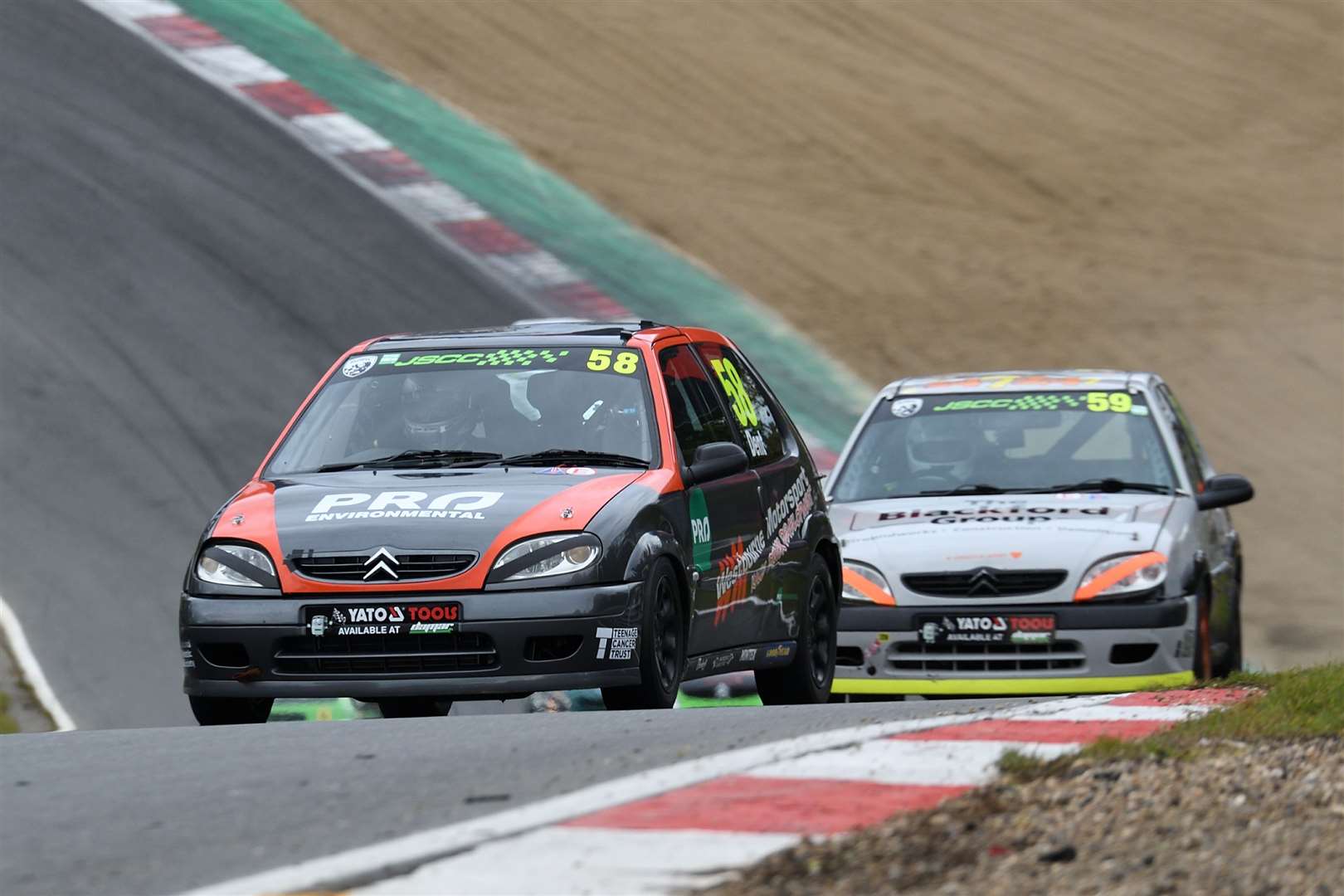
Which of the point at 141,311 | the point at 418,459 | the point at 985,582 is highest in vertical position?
the point at 418,459

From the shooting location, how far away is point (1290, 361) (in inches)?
881

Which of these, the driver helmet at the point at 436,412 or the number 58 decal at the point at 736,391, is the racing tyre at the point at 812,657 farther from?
the driver helmet at the point at 436,412

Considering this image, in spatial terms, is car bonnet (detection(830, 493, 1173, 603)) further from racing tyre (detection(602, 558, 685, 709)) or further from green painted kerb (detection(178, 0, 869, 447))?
green painted kerb (detection(178, 0, 869, 447))

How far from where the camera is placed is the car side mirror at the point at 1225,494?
11.5 meters

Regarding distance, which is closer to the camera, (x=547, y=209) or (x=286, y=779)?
(x=286, y=779)

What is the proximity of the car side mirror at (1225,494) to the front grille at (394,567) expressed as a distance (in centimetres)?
473

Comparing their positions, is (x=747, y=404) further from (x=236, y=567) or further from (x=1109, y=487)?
(x=236, y=567)

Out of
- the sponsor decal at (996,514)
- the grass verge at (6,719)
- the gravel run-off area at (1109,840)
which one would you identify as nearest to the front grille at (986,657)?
the sponsor decal at (996,514)

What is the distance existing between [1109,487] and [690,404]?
3.09 meters

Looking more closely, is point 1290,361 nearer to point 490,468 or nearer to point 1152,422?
point 1152,422

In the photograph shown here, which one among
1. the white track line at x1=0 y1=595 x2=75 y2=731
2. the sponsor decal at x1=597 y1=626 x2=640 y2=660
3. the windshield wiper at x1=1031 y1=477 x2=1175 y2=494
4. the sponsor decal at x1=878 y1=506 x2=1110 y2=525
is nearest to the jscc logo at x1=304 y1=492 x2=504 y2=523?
the sponsor decal at x1=597 y1=626 x2=640 y2=660

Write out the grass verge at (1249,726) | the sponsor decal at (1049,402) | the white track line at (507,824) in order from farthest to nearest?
the sponsor decal at (1049,402) → the grass verge at (1249,726) → the white track line at (507,824)

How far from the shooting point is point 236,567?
838cm

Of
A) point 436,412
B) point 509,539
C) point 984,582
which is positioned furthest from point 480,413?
point 984,582
